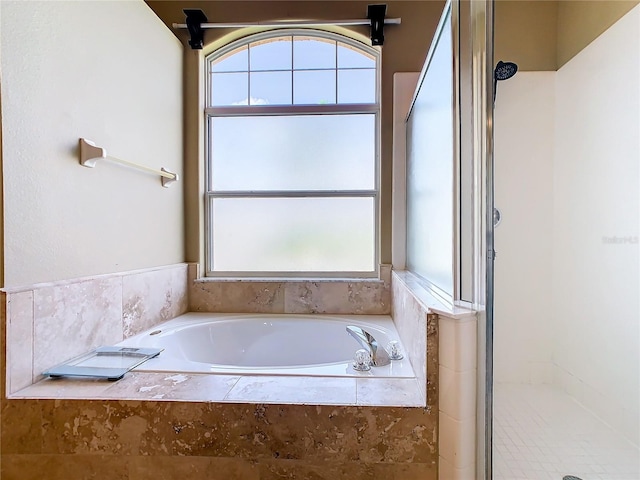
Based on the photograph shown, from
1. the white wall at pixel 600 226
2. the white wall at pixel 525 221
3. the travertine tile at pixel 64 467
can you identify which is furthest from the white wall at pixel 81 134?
the white wall at pixel 600 226

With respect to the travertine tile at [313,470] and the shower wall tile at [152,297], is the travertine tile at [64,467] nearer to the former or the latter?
the travertine tile at [313,470]

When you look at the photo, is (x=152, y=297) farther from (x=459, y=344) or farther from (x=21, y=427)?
(x=459, y=344)

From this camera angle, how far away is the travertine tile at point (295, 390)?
3.11ft

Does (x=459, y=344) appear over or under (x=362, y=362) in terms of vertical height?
over

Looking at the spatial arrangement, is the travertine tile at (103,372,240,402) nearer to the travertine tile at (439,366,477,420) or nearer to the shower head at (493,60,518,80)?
the travertine tile at (439,366,477,420)

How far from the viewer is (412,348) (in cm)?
121

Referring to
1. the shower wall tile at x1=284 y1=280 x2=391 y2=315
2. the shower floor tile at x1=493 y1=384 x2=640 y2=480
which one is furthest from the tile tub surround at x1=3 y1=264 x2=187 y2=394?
the shower floor tile at x1=493 y1=384 x2=640 y2=480

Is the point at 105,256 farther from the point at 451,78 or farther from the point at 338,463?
the point at 451,78

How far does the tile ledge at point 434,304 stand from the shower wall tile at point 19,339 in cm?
134

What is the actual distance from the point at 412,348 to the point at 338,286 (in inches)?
35.0

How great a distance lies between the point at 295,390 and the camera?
101cm

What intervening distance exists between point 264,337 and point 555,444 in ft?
4.90

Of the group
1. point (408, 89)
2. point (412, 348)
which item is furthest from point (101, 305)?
point (408, 89)

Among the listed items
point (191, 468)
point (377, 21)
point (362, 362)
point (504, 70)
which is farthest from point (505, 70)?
point (191, 468)
